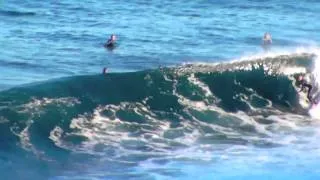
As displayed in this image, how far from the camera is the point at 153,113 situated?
18141mm

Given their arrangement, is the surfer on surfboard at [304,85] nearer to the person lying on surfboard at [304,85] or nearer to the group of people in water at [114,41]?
the person lying on surfboard at [304,85]

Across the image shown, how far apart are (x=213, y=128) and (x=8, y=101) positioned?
4.73 meters

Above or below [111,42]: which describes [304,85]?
below

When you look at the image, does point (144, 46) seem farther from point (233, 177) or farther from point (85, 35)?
point (233, 177)

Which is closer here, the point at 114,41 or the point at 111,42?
the point at 111,42

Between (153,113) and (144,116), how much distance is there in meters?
0.39

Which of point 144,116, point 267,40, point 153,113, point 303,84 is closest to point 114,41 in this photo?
point 267,40

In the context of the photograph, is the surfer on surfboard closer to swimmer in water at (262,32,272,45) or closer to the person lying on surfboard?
the person lying on surfboard

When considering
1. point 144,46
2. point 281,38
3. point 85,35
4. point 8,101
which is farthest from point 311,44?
point 8,101

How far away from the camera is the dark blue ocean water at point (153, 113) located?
14156 millimetres

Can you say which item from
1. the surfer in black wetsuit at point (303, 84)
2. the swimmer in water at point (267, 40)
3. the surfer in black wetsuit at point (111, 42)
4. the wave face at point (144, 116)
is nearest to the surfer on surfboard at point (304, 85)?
the surfer in black wetsuit at point (303, 84)

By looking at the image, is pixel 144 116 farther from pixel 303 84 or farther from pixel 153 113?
pixel 303 84

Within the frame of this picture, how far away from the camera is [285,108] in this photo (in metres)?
20.2

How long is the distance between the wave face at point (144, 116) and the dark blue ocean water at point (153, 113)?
27 millimetres
